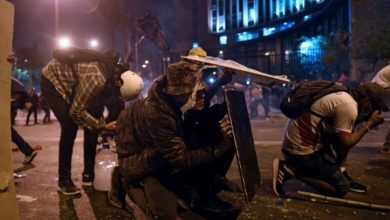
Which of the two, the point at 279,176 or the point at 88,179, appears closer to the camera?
the point at 279,176

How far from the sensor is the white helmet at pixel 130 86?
4.24 meters

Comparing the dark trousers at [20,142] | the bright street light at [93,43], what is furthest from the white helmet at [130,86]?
the bright street light at [93,43]

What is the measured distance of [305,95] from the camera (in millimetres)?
4180

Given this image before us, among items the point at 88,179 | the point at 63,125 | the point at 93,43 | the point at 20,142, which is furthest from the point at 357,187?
the point at 93,43

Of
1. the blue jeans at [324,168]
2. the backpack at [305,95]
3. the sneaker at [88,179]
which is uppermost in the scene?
the backpack at [305,95]

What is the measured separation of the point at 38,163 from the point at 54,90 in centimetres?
244

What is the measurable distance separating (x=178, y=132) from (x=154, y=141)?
168mm

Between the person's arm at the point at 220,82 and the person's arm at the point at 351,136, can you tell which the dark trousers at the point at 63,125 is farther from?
the person's arm at the point at 351,136

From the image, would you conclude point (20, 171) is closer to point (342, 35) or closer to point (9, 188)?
point (9, 188)

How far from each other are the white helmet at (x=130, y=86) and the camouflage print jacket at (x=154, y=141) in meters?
1.17

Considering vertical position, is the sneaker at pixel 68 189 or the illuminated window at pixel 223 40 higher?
the illuminated window at pixel 223 40

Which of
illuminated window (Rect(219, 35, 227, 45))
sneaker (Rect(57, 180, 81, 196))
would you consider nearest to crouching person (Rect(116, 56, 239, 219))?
sneaker (Rect(57, 180, 81, 196))

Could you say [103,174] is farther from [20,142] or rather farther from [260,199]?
[20,142]

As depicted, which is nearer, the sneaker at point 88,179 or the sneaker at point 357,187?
the sneaker at point 357,187
